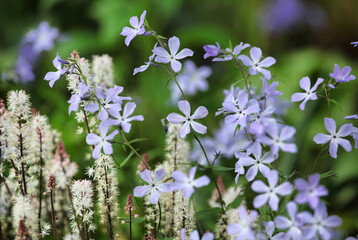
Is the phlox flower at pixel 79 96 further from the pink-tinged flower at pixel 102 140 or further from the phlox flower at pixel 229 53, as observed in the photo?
the phlox flower at pixel 229 53

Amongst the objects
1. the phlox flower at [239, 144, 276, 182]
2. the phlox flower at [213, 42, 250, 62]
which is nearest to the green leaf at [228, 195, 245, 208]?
the phlox flower at [239, 144, 276, 182]

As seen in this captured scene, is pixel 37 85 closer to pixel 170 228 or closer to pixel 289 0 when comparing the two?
pixel 170 228

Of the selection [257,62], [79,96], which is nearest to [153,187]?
[79,96]

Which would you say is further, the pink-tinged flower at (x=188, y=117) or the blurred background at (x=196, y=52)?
the blurred background at (x=196, y=52)

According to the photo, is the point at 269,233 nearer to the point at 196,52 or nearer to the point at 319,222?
the point at 319,222

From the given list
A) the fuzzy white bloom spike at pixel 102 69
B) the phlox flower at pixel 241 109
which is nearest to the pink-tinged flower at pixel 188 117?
the phlox flower at pixel 241 109

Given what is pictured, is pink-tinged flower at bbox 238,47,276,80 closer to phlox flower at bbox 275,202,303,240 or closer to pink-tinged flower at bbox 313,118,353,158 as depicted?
pink-tinged flower at bbox 313,118,353,158

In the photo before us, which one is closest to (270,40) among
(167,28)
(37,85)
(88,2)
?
(167,28)
